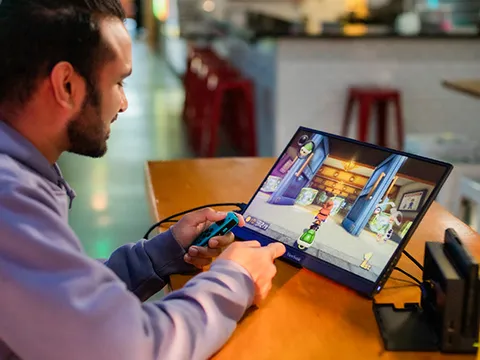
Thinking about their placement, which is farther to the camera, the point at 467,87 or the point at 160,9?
the point at 160,9

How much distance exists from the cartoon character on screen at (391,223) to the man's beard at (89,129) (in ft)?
1.47

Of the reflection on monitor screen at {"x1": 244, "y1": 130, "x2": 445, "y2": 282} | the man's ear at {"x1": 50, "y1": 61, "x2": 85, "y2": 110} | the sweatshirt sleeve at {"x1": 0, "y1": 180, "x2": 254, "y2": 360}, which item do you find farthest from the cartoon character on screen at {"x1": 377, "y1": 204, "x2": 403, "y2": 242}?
the man's ear at {"x1": 50, "y1": 61, "x2": 85, "y2": 110}

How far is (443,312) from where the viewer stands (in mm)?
831

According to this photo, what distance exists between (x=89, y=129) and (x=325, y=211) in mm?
431

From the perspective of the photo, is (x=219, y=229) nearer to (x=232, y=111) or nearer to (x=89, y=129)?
(x=89, y=129)

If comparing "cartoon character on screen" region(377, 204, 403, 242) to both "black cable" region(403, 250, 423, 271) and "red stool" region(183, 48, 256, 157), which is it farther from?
"red stool" region(183, 48, 256, 157)

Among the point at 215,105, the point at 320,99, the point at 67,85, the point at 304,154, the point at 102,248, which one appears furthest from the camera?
the point at 215,105

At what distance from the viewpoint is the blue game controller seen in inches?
42.8

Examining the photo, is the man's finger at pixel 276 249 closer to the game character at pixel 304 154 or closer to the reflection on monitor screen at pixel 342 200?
the reflection on monitor screen at pixel 342 200

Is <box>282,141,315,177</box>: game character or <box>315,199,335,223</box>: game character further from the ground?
<box>282,141,315,177</box>: game character

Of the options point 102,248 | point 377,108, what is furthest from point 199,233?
point 377,108

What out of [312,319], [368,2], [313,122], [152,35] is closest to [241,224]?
[312,319]

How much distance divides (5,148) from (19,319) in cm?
22

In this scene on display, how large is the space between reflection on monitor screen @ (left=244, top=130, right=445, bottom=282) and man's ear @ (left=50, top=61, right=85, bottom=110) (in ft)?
1.47
